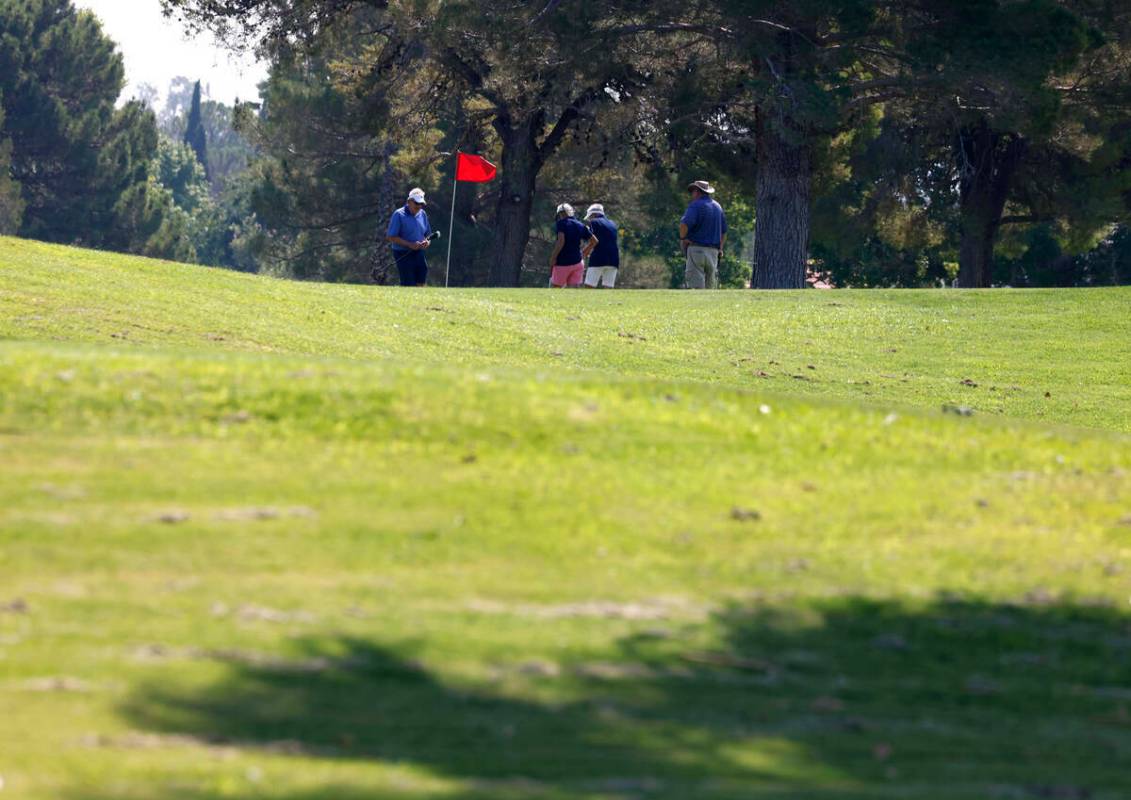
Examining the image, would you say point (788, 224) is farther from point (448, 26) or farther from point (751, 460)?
point (751, 460)

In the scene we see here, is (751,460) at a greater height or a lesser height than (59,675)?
greater

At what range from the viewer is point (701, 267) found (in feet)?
79.7

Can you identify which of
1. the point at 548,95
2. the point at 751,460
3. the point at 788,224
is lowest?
the point at 751,460

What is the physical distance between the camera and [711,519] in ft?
25.1

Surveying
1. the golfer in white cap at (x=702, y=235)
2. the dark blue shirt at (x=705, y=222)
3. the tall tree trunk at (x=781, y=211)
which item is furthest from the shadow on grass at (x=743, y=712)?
the tall tree trunk at (x=781, y=211)

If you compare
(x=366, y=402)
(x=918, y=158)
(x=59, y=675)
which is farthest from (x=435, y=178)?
(x=59, y=675)

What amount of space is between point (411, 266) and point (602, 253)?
2.91 meters

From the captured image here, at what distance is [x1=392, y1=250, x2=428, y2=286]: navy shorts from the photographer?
23156mm

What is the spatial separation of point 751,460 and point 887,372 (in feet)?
32.1

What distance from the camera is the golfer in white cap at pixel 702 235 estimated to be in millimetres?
22766

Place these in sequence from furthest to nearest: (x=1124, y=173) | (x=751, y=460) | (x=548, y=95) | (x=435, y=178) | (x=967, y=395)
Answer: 1. (x=435, y=178)
2. (x=1124, y=173)
3. (x=548, y=95)
4. (x=967, y=395)
5. (x=751, y=460)

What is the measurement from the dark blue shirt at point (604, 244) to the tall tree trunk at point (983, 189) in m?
16.7

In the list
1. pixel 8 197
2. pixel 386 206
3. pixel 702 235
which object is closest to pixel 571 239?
pixel 702 235

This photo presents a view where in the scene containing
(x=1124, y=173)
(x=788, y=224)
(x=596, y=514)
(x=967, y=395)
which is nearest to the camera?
(x=596, y=514)
